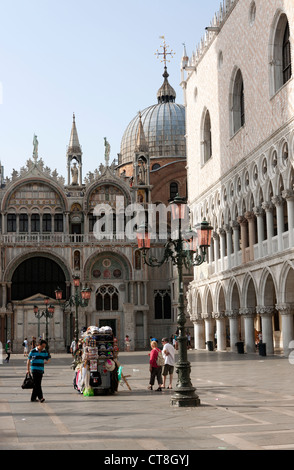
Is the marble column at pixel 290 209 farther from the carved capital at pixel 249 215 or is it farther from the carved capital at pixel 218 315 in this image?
the carved capital at pixel 218 315

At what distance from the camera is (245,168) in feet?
111

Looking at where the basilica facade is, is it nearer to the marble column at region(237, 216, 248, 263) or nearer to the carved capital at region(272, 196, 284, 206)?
the marble column at region(237, 216, 248, 263)

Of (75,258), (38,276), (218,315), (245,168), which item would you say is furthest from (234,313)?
(38,276)

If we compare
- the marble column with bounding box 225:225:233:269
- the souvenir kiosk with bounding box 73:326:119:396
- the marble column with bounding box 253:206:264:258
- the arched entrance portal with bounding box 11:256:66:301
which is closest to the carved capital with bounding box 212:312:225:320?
the marble column with bounding box 225:225:233:269

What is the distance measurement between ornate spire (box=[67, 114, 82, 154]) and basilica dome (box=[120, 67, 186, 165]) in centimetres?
1120

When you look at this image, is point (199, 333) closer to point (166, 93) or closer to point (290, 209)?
point (290, 209)

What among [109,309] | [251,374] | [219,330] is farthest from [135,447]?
[109,309]

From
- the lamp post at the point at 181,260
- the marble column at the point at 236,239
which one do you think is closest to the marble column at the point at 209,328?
the marble column at the point at 236,239

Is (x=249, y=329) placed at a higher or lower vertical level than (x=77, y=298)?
lower

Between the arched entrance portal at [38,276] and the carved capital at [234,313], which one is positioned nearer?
the carved capital at [234,313]

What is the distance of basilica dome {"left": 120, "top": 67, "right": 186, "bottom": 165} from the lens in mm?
64000

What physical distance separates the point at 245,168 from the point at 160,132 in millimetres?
32188

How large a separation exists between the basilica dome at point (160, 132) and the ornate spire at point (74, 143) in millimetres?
11203

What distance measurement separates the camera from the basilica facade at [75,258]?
1916 inches
